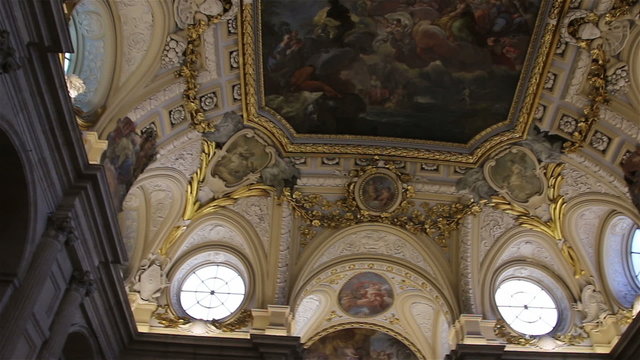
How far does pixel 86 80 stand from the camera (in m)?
13.0

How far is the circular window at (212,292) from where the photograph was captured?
16750 mm

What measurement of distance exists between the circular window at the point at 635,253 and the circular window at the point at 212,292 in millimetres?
8707

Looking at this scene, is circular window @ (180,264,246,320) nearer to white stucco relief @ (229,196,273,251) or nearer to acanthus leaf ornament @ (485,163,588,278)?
white stucco relief @ (229,196,273,251)

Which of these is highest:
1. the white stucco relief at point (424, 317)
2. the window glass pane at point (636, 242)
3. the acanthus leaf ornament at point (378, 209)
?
the acanthus leaf ornament at point (378, 209)

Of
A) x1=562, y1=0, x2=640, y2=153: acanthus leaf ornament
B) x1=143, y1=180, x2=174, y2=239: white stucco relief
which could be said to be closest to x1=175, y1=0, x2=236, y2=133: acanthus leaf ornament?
x1=143, y1=180, x2=174, y2=239: white stucco relief

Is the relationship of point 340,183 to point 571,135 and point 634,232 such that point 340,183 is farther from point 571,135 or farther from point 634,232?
point 634,232

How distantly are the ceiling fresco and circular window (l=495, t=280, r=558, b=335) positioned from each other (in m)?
Answer: 3.38

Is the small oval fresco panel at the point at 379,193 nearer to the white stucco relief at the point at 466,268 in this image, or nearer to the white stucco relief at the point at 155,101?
the white stucco relief at the point at 466,268

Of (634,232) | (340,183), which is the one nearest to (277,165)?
(340,183)

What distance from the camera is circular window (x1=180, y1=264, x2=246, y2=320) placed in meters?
16.8

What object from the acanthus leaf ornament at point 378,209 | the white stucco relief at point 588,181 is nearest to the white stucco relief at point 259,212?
the acanthus leaf ornament at point 378,209

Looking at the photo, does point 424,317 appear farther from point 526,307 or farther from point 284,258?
point 284,258

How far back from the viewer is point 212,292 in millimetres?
17062

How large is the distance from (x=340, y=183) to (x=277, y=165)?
1.56 metres
